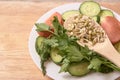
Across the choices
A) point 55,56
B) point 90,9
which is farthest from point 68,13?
point 55,56

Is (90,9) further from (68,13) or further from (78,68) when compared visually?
(78,68)

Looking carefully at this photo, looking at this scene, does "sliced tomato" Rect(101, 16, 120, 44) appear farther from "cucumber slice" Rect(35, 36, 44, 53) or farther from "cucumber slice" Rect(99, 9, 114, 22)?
"cucumber slice" Rect(35, 36, 44, 53)

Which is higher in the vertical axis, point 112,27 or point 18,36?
point 112,27

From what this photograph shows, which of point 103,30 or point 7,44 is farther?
point 7,44

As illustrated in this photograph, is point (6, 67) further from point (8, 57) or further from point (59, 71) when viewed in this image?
point (59, 71)

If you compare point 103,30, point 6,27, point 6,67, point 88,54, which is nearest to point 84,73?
point 88,54

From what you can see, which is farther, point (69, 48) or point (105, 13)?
point (105, 13)

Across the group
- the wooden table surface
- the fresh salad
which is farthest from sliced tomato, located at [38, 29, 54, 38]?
the wooden table surface
